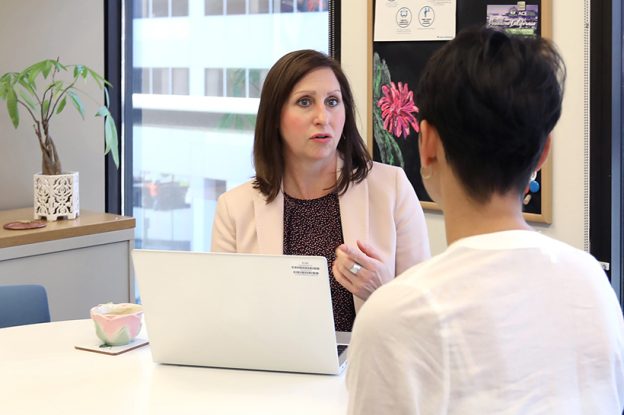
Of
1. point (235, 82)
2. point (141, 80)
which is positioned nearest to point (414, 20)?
point (235, 82)

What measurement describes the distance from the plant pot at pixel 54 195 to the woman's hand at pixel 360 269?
6.33 feet

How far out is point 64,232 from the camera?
3.44 metres

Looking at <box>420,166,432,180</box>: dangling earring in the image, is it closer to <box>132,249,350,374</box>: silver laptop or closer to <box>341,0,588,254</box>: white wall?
<box>132,249,350,374</box>: silver laptop

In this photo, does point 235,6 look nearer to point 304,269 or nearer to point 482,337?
point 304,269

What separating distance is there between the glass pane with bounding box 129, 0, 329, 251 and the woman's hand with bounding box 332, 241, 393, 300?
1905mm

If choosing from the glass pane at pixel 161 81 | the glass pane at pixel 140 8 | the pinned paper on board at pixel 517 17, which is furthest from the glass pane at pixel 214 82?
the pinned paper on board at pixel 517 17

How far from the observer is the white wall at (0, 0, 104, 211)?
3844 mm

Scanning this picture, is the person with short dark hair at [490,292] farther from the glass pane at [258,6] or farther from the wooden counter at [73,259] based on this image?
the glass pane at [258,6]

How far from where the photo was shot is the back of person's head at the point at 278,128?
8.11 ft

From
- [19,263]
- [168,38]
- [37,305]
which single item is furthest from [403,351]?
[168,38]

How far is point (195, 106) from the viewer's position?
418 centimetres

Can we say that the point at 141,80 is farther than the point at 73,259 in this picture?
Yes

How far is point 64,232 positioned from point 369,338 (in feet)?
8.67

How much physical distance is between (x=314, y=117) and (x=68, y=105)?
200 centimetres
